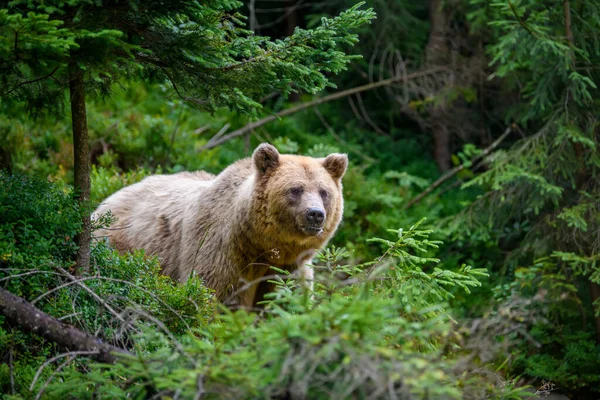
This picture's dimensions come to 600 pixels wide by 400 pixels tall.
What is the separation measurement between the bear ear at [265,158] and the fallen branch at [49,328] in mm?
2843

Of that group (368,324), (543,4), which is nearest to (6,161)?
(543,4)

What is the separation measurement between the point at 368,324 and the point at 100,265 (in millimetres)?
2742

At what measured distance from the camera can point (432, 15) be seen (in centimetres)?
1371

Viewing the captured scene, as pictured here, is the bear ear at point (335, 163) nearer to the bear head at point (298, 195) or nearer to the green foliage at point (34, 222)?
the bear head at point (298, 195)

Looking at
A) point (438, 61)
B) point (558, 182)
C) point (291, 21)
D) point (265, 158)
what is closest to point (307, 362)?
point (265, 158)

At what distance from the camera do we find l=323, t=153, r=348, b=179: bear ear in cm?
709

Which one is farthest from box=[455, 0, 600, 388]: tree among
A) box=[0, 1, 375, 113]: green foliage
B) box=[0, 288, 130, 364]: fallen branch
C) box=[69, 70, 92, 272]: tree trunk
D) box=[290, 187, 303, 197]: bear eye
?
box=[0, 288, 130, 364]: fallen branch

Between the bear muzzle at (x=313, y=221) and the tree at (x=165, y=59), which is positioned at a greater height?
the tree at (x=165, y=59)

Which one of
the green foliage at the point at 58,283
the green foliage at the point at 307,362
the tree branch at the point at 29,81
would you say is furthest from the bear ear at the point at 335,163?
the green foliage at the point at 307,362

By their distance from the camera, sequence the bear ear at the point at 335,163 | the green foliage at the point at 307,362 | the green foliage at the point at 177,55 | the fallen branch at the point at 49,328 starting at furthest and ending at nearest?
the bear ear at the point at 335,163, the green foliage at the point at 177,55, the fallen branch at the point at 49,328, the green foliage at the point at 307,362

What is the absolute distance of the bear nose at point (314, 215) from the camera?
636 centimetres

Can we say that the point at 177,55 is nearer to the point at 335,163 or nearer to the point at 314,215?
the point at 314,215

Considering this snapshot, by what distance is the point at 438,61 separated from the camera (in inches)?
524

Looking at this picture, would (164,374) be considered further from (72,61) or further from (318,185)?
(318,185)
